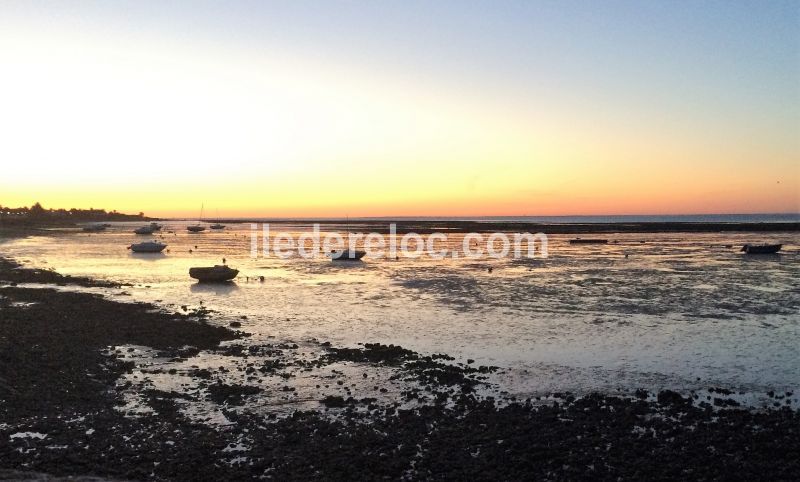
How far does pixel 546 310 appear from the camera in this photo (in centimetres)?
2866

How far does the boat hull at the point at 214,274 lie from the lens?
40.5 metres

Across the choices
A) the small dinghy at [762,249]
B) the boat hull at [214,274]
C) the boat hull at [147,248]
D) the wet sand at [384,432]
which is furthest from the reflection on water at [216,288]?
the small dinghy at [762,249]

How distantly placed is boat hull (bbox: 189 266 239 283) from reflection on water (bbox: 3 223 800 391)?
91cm

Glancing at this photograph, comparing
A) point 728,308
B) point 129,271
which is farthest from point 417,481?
point 129,271

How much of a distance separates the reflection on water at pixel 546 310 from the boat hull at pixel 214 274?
0.91 m

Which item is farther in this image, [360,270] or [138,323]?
[360,270]

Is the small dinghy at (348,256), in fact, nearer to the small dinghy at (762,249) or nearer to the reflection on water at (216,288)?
the reflection on water at (216,288)

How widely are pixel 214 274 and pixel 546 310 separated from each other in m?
23.9

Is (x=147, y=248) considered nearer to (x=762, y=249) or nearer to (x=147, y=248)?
(x=147, y=248)

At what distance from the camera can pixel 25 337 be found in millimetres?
19875

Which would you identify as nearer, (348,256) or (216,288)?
(216,288)

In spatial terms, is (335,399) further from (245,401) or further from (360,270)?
(360,270)

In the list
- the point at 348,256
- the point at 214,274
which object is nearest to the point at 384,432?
the point at 214,274

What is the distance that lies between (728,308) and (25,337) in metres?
31.2
